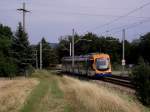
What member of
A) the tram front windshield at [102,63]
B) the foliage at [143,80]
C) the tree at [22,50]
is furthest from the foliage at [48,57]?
the foliage at [143,80]

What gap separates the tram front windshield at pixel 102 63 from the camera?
177ft

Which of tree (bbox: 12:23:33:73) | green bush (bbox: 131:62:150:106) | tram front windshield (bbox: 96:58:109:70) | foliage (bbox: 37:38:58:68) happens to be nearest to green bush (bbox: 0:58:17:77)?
tree (bbox: 12:23:33:73)

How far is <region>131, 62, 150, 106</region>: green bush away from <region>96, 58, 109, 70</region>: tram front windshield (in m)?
33.0

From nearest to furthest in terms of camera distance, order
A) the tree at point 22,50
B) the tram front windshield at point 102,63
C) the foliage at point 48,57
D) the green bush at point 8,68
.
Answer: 1. the tram front windshield at point 102,63
2. the green bush at point 8,68
3. the tree at point 22,50
4. the foliage at point 48,57

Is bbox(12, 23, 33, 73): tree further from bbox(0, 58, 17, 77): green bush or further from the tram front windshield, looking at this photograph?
the tram front windshield

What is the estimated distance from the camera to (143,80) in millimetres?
20234

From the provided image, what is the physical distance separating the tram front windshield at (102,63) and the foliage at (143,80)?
108 feet

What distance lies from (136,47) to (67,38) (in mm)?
53986

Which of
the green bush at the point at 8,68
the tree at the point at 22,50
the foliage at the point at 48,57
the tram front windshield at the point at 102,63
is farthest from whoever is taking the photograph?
the foliage at the point at 48,57

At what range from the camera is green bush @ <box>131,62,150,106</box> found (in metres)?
20.1

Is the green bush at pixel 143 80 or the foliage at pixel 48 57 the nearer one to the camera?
the green bush at pixel 143 80

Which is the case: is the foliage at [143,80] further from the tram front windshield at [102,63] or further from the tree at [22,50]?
the tree at [22,50]

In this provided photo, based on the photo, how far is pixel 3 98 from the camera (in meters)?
19.2

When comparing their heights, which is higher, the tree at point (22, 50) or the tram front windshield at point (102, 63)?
the tree at point (22, 50)
